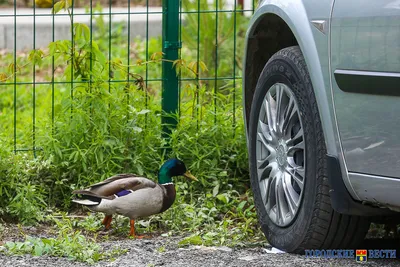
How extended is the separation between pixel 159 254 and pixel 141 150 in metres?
1.45

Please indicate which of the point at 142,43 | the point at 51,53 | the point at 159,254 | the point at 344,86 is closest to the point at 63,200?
the point at 51,53

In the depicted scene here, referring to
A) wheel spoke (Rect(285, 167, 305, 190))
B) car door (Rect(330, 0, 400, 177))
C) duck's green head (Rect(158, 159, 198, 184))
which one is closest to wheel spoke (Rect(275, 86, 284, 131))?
wheel spoke (Rect(285, 167, 305, 190))

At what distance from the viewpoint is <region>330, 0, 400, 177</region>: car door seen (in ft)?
12.2

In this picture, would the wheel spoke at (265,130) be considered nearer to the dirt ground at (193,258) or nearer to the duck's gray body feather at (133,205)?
the dirt ground at (193,258)

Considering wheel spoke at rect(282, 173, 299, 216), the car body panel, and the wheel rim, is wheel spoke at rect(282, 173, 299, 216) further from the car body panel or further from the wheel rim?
the car body panel

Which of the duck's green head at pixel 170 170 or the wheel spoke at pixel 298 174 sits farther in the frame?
the duck's green head at pixel 170 170

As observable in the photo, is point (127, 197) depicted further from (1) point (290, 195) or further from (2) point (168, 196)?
(1) point (290, 195)

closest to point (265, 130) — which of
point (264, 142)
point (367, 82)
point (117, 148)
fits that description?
point (264, 142)

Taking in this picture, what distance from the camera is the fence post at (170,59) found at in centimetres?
621

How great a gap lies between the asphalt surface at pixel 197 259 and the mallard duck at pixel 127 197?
1.29 feet

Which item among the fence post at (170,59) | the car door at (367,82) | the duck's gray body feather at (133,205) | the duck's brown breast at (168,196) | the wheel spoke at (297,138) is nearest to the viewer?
the car door at (367,82)

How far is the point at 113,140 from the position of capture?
5855 mm

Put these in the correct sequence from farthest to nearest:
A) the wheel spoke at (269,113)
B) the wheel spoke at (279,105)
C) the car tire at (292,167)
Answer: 1. the wheel spoke at (269,113)
2. the wheel spoke at (279,105)
3. the car tire at (292,167)

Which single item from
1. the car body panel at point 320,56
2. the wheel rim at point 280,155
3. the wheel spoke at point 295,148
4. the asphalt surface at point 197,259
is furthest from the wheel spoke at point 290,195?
the car body panel at point 320,56
